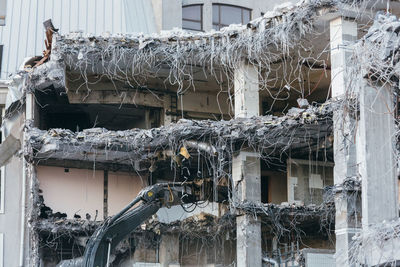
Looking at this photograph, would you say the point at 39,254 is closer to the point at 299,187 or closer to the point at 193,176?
the point at 193,176

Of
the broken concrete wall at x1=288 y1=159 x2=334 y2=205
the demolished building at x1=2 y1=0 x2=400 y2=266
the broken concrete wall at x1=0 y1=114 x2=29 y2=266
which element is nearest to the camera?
the demolished building at x1=2 y1=0 x2=400 y2=266

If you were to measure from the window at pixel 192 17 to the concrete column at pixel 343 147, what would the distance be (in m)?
10.6

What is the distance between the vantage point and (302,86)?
120 feet

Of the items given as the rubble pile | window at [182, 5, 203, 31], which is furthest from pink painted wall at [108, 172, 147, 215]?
window at [182, 5, 203, 31]

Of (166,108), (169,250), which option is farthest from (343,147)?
(166,108)

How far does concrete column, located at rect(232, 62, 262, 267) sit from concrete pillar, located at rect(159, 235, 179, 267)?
11.1 ft

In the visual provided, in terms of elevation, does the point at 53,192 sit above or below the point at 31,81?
below

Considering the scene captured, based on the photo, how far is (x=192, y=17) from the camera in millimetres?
40438

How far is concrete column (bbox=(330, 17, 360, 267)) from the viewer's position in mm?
28906

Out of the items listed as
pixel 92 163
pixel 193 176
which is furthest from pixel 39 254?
pixel 193 176

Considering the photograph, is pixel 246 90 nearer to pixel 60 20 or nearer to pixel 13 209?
pixel 60 20

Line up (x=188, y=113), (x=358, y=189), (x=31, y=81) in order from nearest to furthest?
(x=358, y=189), (x=31, y=81), (x=188, y=113)

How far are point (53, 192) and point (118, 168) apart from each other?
2545 millimetres

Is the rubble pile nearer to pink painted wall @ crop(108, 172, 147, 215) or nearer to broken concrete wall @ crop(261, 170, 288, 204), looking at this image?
pink painted wall @ crop(108, 172, 147, 215)
